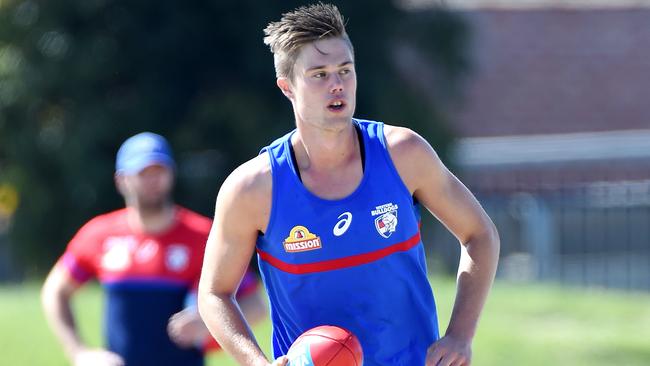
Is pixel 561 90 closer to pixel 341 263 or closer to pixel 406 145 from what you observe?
pixel 406 145

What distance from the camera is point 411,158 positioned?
175 inches

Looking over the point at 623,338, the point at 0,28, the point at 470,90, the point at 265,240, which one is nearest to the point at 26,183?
the point at 0,28

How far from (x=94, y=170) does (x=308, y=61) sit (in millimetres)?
15957

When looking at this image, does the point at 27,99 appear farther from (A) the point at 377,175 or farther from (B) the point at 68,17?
(A) the point at 377,175

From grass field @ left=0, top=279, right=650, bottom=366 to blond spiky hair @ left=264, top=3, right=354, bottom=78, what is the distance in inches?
264

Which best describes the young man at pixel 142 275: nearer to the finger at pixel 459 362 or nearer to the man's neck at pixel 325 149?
the man's neck at pixel 325 149

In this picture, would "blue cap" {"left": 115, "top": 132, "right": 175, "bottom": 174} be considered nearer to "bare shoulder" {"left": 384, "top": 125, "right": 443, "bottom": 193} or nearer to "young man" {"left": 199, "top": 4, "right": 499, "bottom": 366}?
"young man" {"left": 199, "top": 4, "right": 499, "bottom": 366}

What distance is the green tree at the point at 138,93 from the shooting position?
19797 millimetres

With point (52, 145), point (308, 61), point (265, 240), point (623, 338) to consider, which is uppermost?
point (308, 61)

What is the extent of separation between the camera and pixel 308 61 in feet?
14.3

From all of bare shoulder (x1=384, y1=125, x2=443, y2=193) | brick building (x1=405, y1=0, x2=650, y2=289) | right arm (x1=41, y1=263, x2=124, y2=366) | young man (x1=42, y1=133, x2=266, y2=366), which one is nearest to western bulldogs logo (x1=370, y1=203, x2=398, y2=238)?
bare shoulder (x1=384, y1=125, x2=443, y2=193)

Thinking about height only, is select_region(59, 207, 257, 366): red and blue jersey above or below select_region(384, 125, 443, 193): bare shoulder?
below

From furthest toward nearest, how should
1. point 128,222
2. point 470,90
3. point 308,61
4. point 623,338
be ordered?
point 470,90
point 623,338
point 128,222
point 308,61

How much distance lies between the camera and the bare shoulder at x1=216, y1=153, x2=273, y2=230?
14.4 ft
